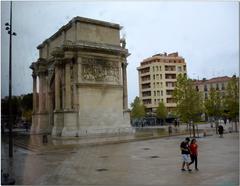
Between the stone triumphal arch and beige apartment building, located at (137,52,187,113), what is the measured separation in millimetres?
44869

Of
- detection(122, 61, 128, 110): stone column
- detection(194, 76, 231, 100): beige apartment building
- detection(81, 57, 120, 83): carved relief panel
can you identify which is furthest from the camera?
detection(194, 76, 231, 100): beige apartment building

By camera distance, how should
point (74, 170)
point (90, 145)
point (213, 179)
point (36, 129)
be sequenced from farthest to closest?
point (36, 129) < point (90, 145) < point (74, 170) < point (213, 179)

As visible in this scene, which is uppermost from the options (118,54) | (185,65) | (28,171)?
(185,65)

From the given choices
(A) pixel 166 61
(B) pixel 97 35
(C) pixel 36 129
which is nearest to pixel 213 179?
(B) pixel 97 35

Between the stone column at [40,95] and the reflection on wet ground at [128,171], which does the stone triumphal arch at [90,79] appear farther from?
the reflection on wet ground at [128,171]

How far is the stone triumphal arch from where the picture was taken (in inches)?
1419

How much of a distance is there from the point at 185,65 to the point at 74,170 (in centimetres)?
7586

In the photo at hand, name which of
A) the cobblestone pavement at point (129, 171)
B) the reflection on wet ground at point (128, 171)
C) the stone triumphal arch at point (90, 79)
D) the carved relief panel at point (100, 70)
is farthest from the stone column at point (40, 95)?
the cobblestone pavement at point (129, 171)

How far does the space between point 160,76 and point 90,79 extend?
52.1 meters

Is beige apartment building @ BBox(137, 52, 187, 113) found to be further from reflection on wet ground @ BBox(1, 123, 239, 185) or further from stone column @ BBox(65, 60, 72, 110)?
reflection on wet ground @ BBox(1, 123, 239, 185)

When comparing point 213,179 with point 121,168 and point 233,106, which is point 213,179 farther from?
point 233,106

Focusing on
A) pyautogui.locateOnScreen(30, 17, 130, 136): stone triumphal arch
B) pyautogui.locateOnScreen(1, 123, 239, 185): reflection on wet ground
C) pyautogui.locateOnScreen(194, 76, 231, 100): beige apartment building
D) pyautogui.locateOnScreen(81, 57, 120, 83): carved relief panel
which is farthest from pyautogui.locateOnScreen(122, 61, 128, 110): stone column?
pyautogui.locateOnScreen(194, 76, 231, 100): beige apartment building

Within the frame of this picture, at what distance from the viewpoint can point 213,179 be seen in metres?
11.3

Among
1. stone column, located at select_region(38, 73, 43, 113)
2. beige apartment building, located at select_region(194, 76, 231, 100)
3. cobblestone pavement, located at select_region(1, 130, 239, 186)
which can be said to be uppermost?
beige apartment building, located at select_region(194, 76, 231, 100)
